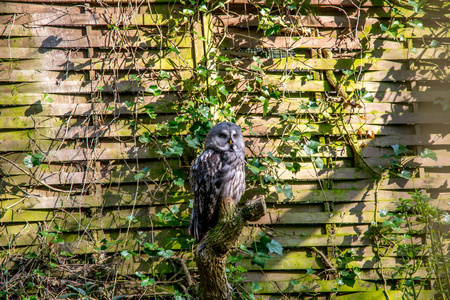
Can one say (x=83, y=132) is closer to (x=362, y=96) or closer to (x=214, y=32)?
(x=214, y=32)

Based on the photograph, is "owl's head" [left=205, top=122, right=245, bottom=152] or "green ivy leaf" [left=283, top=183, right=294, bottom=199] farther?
"green ivy leaf" [left=283, top=183, right=294, bottom=199]

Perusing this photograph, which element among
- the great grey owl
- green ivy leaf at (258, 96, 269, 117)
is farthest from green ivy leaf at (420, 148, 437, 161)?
A: the great grey owl

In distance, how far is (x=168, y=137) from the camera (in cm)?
277

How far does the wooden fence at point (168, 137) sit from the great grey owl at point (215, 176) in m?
0.25

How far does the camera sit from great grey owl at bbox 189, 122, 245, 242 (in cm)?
243

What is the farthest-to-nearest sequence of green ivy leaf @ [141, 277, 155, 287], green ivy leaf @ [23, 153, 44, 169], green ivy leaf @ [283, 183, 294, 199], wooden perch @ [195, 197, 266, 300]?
green ivy leaf @ [283, 183, 294, 199] < green ivy leaf @ [23, 153, 44, 169] < green ivy leaf @ [141, 277, 155, 287] < wooden perch @ [195, 197, 266, 300]

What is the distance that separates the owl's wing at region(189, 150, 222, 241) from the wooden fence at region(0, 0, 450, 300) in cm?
24

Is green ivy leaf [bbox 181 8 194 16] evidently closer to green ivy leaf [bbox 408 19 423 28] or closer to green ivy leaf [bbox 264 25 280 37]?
green ivy leaf [bbox 264 25 280 37]

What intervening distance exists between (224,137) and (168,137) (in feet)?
1.58

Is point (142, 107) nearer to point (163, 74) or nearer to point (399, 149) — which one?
point (163, 74)

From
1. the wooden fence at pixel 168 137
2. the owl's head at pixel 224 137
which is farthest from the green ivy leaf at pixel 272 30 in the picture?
the owl's head at pixel 224 137

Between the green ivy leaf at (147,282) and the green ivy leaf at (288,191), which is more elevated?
the green ivy leaf at (288,191)

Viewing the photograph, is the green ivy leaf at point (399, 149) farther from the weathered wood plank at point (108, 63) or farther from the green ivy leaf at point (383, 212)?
the weathered wood plank at point (108, 63)

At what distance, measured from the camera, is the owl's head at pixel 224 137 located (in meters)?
2.49
